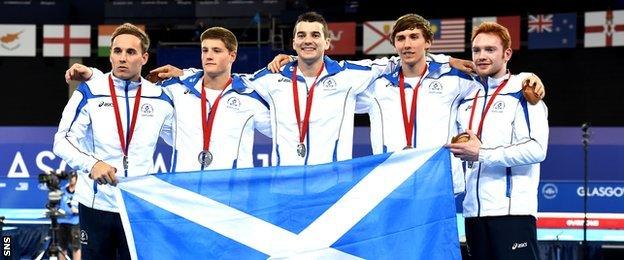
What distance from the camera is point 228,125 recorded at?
5.23 meters

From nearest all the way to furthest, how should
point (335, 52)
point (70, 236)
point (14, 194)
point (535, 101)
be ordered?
point (535, 101) < point (70, 236) < point (14, 194) < point (335, 52)

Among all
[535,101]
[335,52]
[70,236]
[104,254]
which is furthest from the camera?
[335,52]

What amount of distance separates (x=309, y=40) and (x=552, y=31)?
1034cm

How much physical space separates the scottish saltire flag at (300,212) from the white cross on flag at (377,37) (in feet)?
34.5

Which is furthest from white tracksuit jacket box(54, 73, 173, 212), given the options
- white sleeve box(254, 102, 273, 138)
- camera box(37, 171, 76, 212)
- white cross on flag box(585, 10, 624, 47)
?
white cross on flag box(585, 10, 624, 47)

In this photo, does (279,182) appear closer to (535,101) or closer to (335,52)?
(535,101)

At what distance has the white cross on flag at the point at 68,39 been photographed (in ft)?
52.5

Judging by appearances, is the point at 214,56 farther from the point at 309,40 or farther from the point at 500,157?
the point at 500,157

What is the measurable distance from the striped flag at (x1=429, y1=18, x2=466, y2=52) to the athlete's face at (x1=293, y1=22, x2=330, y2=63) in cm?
990

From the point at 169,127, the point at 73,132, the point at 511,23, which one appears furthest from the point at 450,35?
the point at 73,132

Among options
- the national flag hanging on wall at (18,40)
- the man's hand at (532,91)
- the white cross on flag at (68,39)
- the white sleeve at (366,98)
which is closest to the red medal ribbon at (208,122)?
the white sleeve at (366,98)

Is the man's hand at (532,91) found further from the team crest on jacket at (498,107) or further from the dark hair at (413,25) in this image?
the dark hair at (413,25)

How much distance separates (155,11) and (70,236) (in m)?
6.50

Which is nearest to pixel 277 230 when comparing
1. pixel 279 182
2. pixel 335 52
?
pixel 279 182
